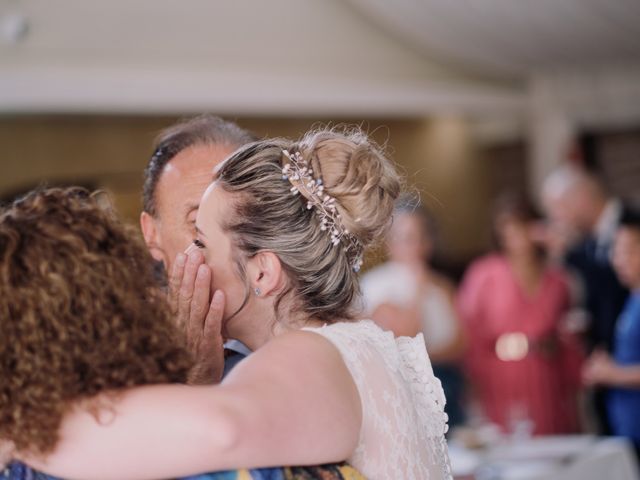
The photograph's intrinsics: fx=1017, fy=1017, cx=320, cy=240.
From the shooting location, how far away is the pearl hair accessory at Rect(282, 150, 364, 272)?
140 centimetres

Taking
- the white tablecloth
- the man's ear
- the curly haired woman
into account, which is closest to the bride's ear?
the curly haired woman

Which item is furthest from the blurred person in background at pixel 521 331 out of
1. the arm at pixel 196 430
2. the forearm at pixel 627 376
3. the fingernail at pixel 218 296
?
the arm at pixel 196 430

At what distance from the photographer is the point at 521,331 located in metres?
5.03

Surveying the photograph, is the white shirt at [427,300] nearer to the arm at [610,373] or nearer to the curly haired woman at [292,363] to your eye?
the arm at [610,373]

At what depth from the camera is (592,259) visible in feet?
15.9

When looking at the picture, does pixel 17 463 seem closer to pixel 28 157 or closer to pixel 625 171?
pixel 28 157

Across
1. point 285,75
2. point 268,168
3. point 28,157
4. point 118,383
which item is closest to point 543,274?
point 285,75

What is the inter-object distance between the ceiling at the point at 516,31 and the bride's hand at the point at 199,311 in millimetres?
4833

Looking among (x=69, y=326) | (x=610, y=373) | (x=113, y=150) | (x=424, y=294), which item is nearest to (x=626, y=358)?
(x=610, y=373)

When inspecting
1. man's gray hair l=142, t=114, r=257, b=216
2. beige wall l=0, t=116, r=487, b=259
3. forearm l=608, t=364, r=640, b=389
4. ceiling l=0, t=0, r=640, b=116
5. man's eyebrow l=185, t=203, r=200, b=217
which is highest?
ceiling l=0, t=0, r=640, b=116

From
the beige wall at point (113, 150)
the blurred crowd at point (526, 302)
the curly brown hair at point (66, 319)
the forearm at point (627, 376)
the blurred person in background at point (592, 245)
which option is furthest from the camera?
the beige wall at point (113, 150)

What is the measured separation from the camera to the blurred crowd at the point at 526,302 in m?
4.80

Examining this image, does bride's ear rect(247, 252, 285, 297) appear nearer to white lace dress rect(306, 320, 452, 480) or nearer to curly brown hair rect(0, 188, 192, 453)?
white lace dress rect(306, 320, 452, 480)

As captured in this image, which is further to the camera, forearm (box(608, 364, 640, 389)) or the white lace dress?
forearm (box(608, 364, 640, 389))
